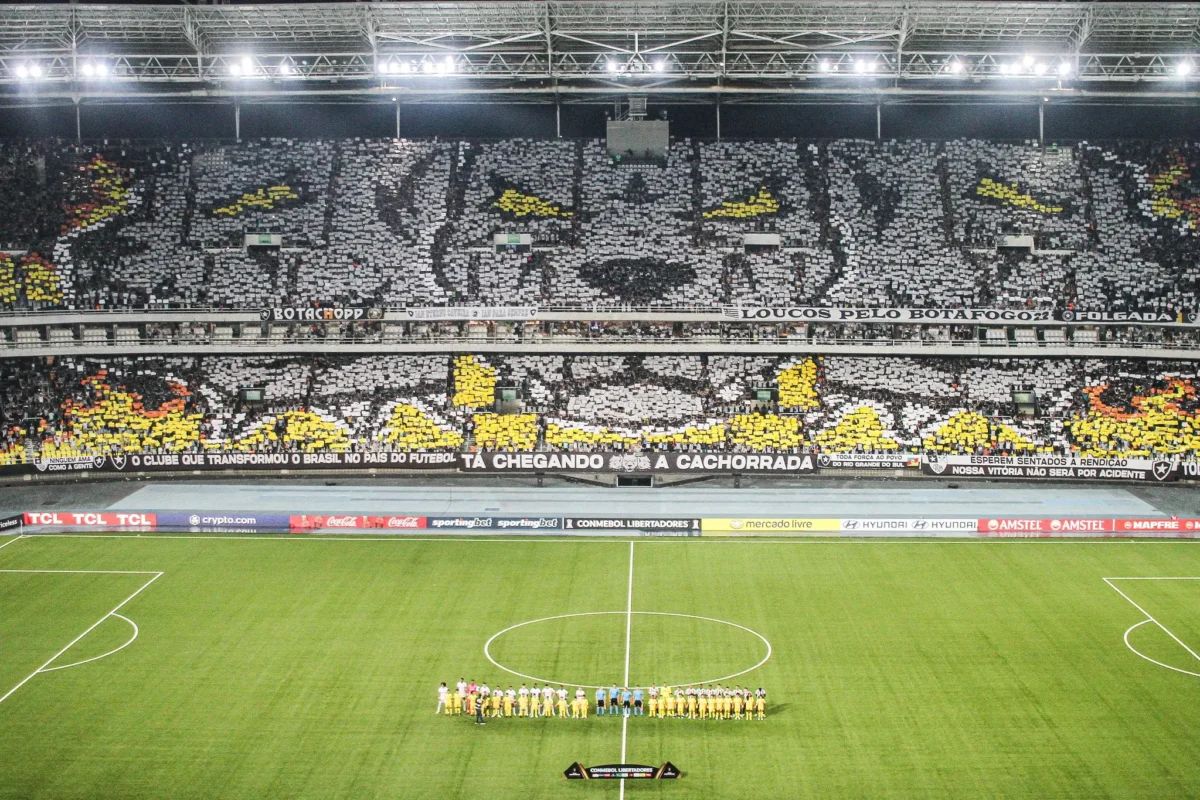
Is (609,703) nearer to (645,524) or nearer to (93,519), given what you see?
(645,524)

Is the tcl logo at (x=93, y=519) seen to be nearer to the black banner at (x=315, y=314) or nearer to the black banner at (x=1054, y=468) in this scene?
the black banner at (x=315, y=314)

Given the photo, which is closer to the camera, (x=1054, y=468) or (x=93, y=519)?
(x=93, y=519)

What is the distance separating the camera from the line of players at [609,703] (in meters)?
31.8

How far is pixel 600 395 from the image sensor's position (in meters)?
58.2

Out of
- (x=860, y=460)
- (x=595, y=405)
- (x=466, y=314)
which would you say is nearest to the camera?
(x=860, y=460)

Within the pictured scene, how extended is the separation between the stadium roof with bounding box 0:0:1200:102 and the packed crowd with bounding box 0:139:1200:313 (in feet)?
18.0

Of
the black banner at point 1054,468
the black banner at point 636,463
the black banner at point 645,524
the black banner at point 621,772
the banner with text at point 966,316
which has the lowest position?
the black banner at point 621,772

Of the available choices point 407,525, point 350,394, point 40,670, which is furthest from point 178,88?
point 40,670

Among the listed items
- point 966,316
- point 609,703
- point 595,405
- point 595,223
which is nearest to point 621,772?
point 609,703

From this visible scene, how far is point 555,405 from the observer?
57.9 m

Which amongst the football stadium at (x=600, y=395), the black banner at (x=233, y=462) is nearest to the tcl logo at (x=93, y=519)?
the football stadium at (x=600, y=395)

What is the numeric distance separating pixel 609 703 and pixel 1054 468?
29926 millimetres

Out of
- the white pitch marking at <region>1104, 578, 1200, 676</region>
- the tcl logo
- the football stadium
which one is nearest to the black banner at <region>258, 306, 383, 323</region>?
the football stadium

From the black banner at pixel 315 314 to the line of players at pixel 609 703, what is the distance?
2981 centimetres
